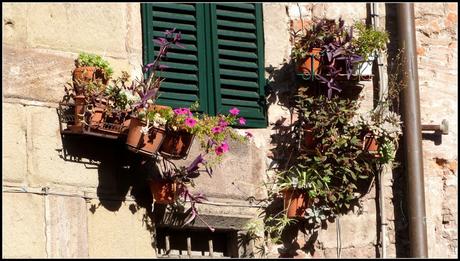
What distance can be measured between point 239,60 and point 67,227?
1800 millimetres

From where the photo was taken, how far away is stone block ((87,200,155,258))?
1106 cm

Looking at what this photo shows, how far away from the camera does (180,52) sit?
38.7 ft

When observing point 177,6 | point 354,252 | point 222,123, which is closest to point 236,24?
point 177,6

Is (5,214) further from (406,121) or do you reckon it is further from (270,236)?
(406,121)

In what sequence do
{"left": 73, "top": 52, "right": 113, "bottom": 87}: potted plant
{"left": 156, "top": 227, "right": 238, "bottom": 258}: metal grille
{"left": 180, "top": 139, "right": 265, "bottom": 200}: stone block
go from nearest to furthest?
1. {"left": 73, "top": 52, "right": 113, "bottom": 87}: potted plant
2. {"left": 156, "top": 227, "right": 238, "bottom": 258}: metal grille
3. {"left": 180, "top": 139, "right": 265, "bottom": 200}: stone block

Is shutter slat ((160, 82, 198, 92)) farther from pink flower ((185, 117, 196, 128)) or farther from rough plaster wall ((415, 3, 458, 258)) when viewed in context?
rough plaster wall ((415, 3, 458, 258))

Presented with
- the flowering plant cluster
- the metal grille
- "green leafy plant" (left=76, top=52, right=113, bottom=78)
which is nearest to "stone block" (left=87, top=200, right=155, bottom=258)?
the metal grille

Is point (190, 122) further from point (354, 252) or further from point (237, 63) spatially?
point (354, 252)

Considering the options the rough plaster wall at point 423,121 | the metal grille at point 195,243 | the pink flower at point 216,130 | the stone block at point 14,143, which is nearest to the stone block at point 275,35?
the rough plaster wall at point 423,121

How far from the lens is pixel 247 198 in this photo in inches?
460

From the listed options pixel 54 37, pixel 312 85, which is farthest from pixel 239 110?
pixel 54 37

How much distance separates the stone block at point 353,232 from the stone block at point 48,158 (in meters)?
1.67

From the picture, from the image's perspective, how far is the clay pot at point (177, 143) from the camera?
1109cm

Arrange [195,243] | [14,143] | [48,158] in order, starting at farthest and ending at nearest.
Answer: [195,243], [48,158], [14,143]
